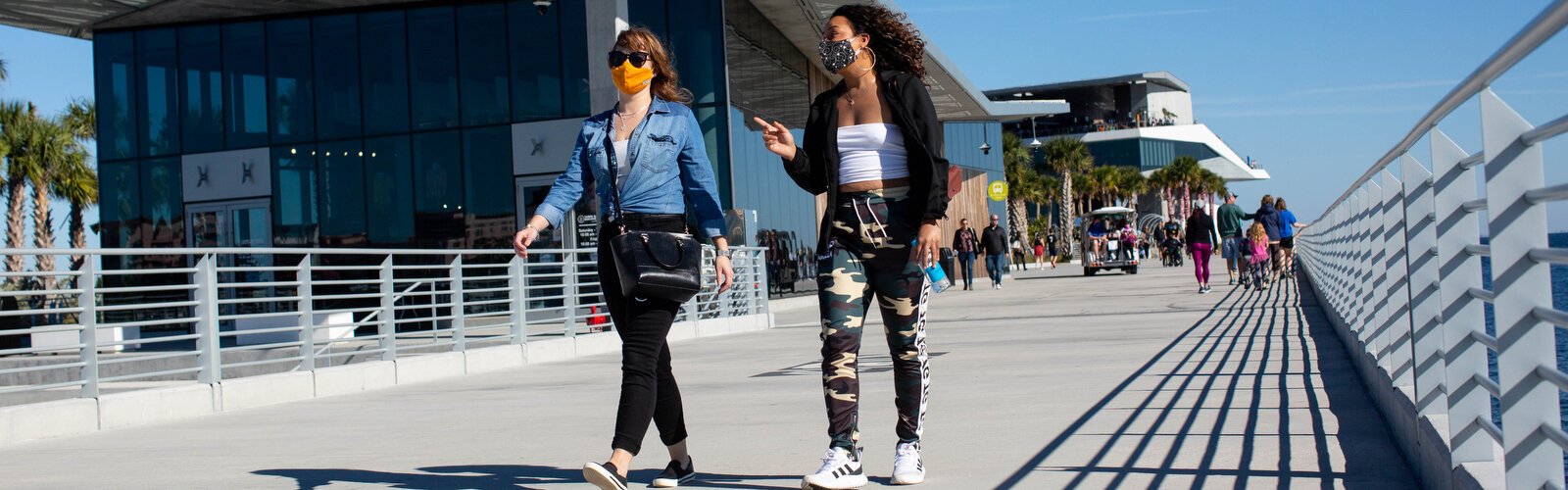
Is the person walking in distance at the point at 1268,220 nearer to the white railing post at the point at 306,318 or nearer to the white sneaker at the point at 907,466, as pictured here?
the white railing post at the point at 306,318

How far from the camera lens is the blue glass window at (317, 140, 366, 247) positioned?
27922 millimetres

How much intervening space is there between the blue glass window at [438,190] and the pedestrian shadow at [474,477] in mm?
21349

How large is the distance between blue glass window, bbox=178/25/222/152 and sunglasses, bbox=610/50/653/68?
85.6 ft

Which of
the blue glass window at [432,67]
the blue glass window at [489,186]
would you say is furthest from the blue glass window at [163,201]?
the blue glass window at [489,186]

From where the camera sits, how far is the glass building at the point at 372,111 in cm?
2659

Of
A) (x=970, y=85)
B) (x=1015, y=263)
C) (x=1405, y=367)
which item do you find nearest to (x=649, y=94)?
(x=1405, y=367)

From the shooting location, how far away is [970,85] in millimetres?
42250

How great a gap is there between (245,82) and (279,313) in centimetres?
1761

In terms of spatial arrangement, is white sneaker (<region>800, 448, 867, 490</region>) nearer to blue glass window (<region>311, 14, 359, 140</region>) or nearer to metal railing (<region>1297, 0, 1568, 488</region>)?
metal railing (<region>1297, 0, 1568, 488</region>)

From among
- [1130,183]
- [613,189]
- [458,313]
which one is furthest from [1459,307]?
[1130,183]

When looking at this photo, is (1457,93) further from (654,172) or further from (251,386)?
(251,386)

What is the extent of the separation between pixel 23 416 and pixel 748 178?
66.0 ft

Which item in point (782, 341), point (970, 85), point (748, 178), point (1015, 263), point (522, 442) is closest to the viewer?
point (522, 442)

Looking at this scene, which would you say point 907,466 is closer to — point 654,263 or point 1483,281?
point 654,263
